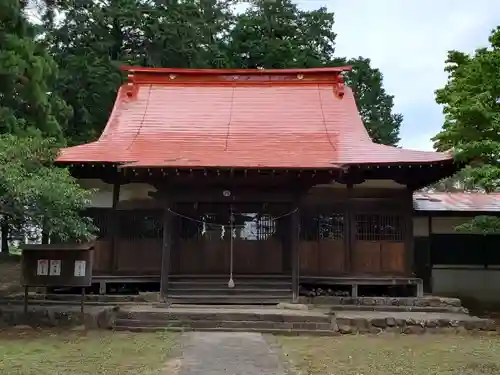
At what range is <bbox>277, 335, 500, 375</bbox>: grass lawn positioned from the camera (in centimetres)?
760

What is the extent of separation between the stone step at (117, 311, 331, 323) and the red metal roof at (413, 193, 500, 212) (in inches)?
260

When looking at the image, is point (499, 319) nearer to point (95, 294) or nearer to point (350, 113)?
point (350, 113)

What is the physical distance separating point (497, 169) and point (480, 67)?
2240mm

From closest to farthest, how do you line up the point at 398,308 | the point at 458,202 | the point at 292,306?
the point at 292,306, the point at 398,308, the point at 458,202

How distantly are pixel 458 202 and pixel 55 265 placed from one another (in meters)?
12.5

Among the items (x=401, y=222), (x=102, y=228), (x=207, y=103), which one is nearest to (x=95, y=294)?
(x=102, y=228)

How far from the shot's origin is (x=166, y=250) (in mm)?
13125

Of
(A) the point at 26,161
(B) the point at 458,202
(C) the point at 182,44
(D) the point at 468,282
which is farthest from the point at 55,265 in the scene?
(C) the point at 182,44

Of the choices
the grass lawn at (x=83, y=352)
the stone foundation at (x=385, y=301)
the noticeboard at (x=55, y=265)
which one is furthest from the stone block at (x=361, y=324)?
the noticeboard at (x=55, y=265)

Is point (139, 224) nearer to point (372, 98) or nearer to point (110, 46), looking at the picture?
point (110, 46)

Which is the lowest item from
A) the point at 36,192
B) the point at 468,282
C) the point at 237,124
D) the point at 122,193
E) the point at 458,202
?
the point at 468,282

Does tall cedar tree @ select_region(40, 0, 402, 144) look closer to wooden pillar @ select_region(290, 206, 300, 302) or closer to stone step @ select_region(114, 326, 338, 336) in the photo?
wooden pillar @ select_region(290, 206, 300, 302)

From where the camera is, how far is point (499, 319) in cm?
1341

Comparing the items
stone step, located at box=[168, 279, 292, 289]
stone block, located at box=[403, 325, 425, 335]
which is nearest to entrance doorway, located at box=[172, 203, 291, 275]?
stone step, located at box=[168, 279, 292, 289]
